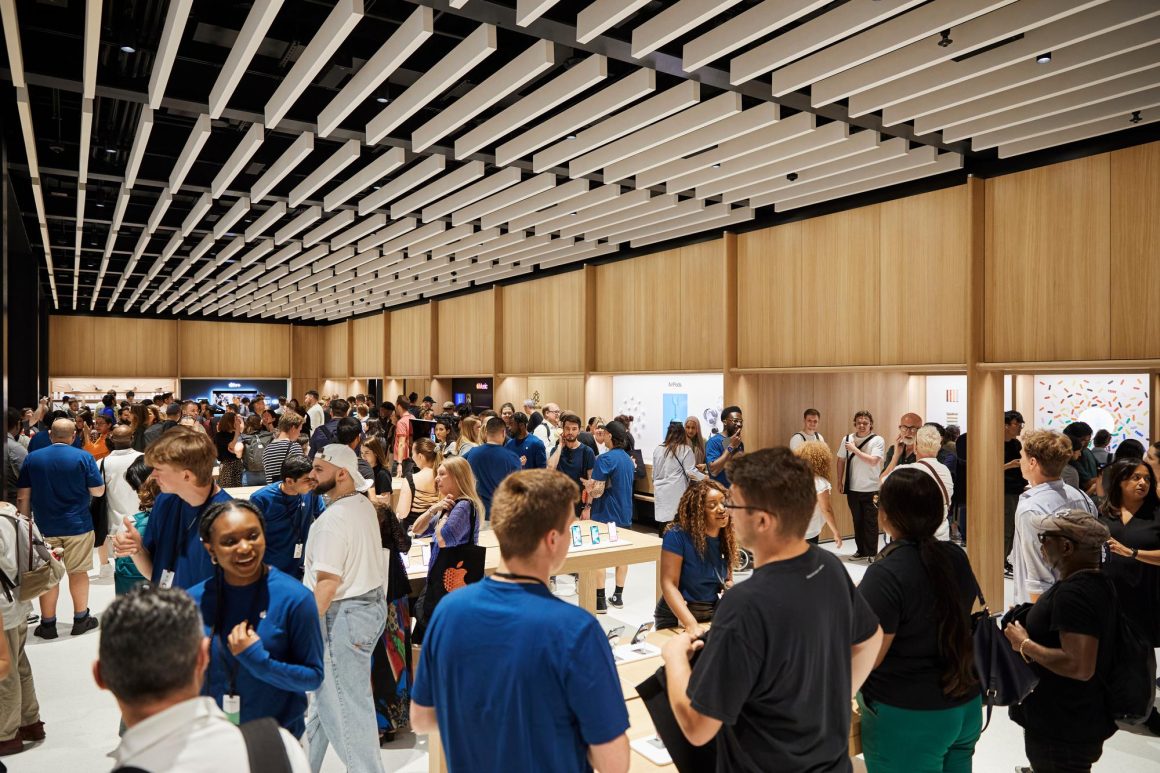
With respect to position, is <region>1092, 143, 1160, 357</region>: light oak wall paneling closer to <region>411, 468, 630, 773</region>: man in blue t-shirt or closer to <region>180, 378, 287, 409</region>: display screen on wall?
<region>411, 468, 630, 773</region>: man in blue t-shirt

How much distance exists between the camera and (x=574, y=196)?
7742mm

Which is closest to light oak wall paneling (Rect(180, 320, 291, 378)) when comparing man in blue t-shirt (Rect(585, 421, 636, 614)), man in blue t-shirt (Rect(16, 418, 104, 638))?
man in blue t-shirt (Rect(16, 418, 104, 638))

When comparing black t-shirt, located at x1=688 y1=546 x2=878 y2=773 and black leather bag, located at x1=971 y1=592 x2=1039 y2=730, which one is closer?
black t-shirt, located at x1=688 y1=546 x2=878 y2=773

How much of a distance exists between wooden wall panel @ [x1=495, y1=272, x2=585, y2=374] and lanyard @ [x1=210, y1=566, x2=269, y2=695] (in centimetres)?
934

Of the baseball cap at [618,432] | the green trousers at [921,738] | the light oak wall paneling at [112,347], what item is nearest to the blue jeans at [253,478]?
the baseball cap at [618,432]

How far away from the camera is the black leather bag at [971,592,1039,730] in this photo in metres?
2.44

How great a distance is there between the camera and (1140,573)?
162 inches

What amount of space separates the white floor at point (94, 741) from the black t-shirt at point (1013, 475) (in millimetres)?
3274

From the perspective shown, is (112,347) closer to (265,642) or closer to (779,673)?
(265,642)

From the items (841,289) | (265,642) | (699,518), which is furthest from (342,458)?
(841,289)

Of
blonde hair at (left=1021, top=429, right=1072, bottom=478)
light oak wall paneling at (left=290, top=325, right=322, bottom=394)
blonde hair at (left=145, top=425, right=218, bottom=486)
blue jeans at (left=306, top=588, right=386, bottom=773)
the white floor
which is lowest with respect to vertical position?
the white floor

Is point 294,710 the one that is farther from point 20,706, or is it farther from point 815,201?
point 815,201

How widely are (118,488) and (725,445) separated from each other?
5.98 m

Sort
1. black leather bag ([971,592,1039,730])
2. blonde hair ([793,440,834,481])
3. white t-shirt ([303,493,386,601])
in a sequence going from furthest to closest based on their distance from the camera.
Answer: blonde hair ([793,440,834,481]) → white t-shirt ([303,493,386,601]) → black leather bag ([971,592,1039,730])
